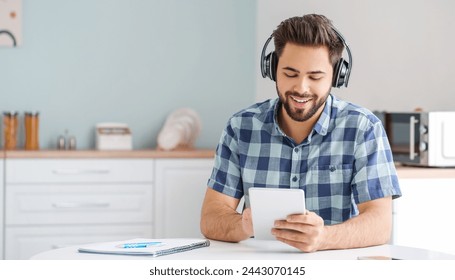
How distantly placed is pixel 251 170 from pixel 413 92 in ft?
6.46

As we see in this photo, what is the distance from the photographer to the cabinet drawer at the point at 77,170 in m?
4.14

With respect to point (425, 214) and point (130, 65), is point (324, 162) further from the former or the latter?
point (130, 65)

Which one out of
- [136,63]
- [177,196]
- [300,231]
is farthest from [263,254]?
[136,63]

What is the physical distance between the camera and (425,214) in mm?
3328

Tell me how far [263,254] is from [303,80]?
509 mm

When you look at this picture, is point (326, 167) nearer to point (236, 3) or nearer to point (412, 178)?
point (412, 178)

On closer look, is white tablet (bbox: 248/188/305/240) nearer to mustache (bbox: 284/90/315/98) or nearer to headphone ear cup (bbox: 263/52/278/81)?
mustache (bbox: 284/90/315/98)

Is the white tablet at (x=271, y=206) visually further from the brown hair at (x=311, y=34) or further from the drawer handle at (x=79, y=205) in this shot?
the drawer handle at (x=79, y=205)

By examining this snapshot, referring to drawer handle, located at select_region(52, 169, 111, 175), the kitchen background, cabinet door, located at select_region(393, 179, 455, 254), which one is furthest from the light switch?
cabinet door, located at select_region(393, 179, 455, 254)

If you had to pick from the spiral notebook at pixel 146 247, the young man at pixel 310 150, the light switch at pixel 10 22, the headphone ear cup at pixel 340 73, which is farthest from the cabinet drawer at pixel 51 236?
the spiral notebook at pixel 146 247

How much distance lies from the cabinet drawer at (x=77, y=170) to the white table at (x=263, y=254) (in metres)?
2.29

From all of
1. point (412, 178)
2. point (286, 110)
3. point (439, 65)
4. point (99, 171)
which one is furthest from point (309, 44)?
point (99, 171)

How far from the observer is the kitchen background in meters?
4.61

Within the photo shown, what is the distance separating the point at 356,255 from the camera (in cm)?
186
